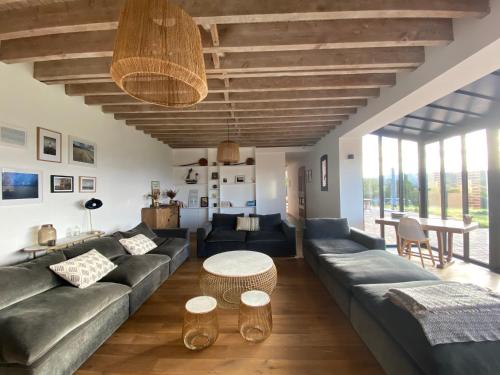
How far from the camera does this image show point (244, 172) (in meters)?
6.68

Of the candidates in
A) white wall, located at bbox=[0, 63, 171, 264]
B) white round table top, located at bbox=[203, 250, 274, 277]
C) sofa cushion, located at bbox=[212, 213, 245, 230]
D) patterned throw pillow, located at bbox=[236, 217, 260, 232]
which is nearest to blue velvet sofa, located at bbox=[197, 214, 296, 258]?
patterned throw pillow, located at bbox=[236, 217, 260, 232]

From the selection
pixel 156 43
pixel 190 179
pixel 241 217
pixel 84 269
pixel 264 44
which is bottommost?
pixel 84 269

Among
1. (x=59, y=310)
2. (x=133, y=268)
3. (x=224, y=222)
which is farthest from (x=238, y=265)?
(x=224, y=222)

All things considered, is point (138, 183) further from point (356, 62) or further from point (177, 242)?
point (356, 62)

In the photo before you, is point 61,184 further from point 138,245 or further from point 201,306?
point 201,306

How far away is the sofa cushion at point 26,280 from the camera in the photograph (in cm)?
174

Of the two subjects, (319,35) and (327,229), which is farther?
(327,229)

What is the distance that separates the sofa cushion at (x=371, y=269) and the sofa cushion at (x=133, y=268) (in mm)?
2123

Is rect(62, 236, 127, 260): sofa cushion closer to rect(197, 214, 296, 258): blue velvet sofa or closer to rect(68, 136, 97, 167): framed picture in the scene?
rect(68, 136, 97, 167): framed picture

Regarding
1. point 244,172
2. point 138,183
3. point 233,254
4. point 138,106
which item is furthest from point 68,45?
point 244,172

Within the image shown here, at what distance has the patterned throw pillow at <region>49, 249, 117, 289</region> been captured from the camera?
→ 212 centimetres

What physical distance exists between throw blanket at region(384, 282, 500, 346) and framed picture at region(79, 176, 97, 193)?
3.98 metres

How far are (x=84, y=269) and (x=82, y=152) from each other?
1.93 m

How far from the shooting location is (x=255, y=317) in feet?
6.30
